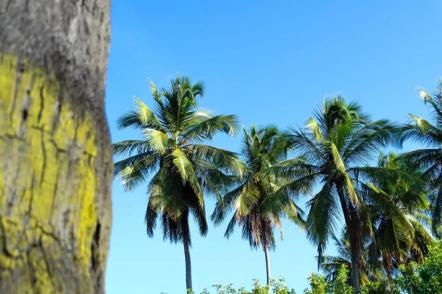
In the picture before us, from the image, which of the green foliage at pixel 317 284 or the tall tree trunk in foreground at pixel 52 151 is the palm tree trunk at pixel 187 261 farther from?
the tall tree trunk in foreground at pixel 52 151

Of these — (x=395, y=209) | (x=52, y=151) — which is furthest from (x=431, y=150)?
(x=52, y=151)

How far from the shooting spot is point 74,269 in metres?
1.58

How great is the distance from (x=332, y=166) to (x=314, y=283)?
16.5 ft

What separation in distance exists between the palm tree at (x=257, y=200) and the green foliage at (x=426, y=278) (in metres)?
8.91

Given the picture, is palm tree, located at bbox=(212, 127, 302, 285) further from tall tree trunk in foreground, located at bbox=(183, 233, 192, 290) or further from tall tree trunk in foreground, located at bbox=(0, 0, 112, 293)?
tall tree trunk in foreground, located at bbox=(0, 0, 112, 293)

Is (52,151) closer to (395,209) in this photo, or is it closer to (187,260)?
(395,209)

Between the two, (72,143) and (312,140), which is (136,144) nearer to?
(312,140)

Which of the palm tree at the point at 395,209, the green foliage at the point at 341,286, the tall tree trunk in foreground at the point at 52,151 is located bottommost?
the tall tree trunk in foreground at the point at 52,151

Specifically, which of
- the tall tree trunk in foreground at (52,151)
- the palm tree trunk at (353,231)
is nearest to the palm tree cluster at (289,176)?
the palm tree trunk at (353,231)

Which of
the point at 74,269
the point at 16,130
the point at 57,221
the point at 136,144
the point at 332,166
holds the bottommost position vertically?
the point at 74,269

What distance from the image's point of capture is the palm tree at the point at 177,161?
1024 inches

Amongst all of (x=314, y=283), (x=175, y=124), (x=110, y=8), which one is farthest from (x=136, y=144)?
(x=110, y=8)

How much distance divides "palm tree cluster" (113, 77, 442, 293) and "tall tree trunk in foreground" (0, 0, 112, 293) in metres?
20.4

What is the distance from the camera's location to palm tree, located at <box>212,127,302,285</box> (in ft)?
98.4
